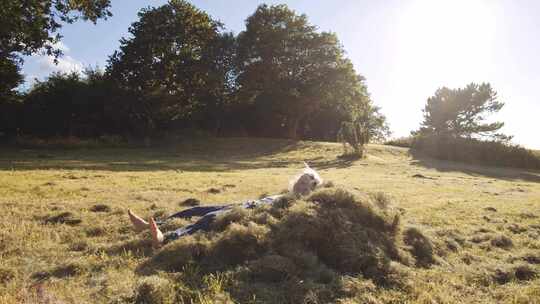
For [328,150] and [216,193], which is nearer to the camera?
[216,193]

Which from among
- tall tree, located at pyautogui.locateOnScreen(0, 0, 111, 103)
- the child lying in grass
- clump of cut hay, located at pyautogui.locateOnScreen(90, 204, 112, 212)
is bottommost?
clump of cut hay, located at pyautogui.locateOnScreen(90, 204, 112, 212)

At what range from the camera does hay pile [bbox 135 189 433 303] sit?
158 inches

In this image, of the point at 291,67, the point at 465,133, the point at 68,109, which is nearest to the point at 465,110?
the point at 465,133

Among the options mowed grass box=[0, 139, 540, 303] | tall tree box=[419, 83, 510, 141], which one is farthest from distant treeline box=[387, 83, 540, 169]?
mowed grass box=[0, 139, 540, 303]

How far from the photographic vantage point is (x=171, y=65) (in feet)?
106

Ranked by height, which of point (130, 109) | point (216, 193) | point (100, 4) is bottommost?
point (216, 193)

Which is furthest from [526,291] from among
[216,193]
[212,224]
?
[216,193]

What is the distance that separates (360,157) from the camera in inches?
A: 1052

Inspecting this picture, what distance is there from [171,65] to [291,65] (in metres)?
11.0

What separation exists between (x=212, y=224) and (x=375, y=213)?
8.29 feet

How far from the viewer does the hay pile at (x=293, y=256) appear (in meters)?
4.02

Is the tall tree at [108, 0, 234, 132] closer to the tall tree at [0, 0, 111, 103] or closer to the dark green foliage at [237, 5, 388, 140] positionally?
the dark green foliage at [237, 5, 388, 140]

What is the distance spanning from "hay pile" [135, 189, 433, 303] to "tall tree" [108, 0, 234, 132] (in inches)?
1092

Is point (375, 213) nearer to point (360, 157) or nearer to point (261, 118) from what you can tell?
point (360, 157)
